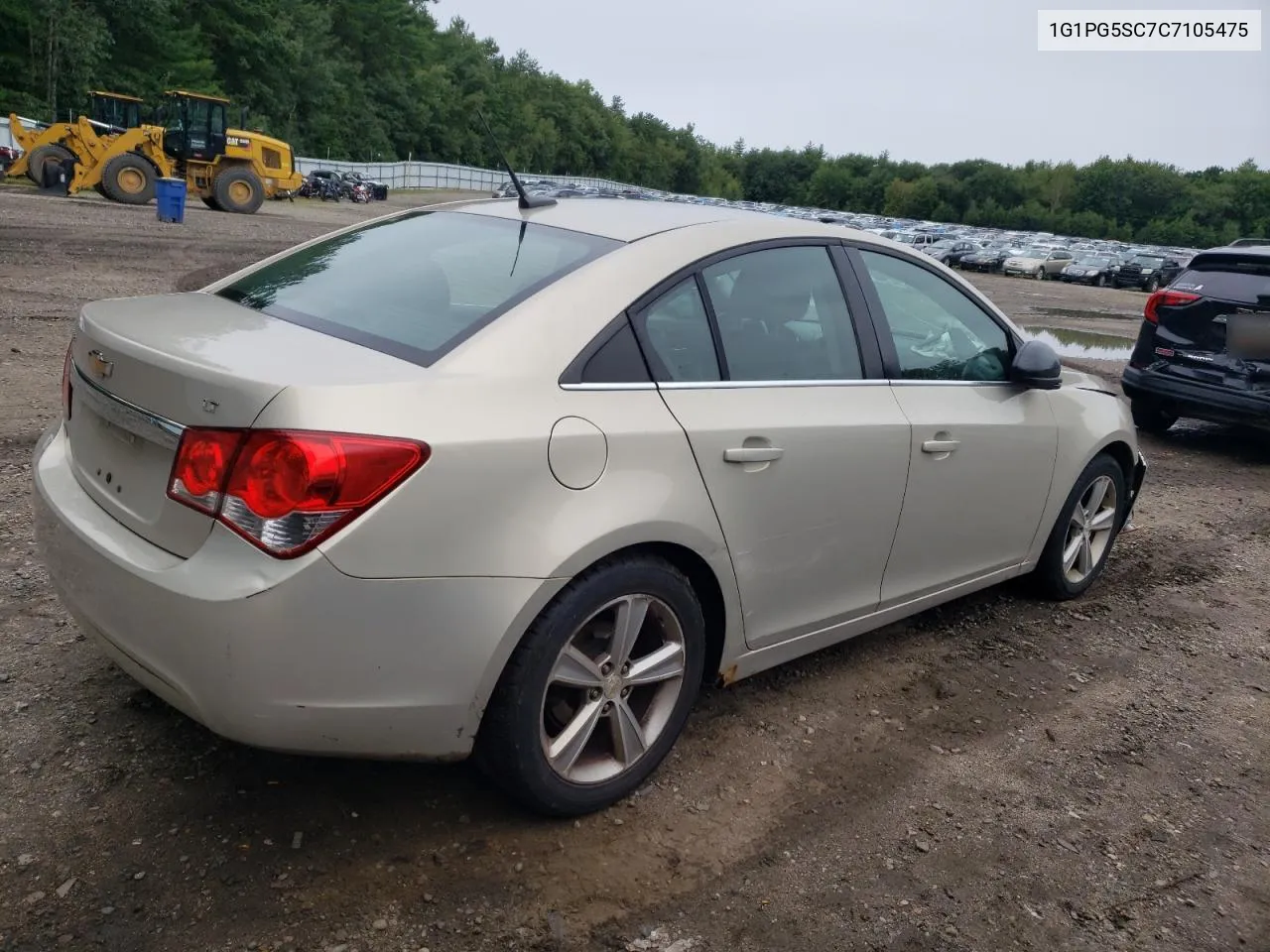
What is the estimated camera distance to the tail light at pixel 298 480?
92.4 inches

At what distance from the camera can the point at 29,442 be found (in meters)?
5.95

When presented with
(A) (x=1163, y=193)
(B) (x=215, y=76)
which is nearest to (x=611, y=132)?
(A) (x=1163, y=193)

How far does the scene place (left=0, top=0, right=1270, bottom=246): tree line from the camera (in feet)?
164

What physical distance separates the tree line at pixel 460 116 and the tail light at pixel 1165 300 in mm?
8736

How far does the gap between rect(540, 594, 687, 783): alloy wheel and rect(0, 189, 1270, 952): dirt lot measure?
187 mm

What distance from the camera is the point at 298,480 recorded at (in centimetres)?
234

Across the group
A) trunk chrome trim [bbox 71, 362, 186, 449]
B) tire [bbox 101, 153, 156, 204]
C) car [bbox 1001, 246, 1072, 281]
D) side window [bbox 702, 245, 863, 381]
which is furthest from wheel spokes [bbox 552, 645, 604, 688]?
car [bbox 1001, 246, 1072, 281]

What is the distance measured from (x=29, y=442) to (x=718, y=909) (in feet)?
16.2

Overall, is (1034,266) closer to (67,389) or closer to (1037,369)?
(1037,369)

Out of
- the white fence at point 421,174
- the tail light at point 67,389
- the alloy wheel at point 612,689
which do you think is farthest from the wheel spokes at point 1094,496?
the white fence at point 421,174

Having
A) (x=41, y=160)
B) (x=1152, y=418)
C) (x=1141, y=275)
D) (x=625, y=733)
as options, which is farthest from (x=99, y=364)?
(x=1141, y=275)

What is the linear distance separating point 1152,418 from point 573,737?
7988 millimetres

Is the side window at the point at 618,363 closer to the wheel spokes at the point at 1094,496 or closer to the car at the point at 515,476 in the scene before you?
the car at the point at 515,476

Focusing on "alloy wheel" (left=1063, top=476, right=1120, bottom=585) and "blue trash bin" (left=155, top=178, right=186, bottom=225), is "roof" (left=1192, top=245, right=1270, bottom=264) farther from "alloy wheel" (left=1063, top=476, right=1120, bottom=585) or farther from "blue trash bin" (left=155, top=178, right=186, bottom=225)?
"blue trash bin" (left=155, top=178, right=186, bottom=225)
